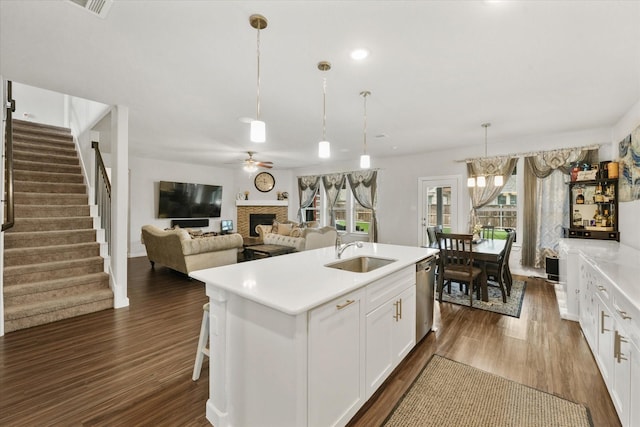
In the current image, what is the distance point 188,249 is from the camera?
15.1ft

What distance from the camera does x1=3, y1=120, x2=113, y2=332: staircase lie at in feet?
10.4

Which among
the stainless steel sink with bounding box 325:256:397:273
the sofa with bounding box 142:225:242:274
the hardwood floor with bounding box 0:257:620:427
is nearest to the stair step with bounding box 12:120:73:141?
the sofa with bounding box 142:225:242:274

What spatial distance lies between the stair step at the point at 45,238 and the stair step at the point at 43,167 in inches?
55.7

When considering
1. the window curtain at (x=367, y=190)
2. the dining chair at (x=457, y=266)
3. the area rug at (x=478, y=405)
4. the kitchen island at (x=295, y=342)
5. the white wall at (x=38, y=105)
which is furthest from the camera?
the window curtain at (x=367, y=190)

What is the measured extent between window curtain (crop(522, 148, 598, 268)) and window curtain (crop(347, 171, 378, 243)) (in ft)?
10.7

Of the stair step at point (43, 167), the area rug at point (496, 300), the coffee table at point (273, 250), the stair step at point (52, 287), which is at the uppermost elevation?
the stair step at point (43, 167)

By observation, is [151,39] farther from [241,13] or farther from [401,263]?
[401,263]

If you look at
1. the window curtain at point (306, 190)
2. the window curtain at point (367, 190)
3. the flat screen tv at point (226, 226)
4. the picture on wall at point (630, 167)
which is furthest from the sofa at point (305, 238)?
the picture on wall at point (630, 167)

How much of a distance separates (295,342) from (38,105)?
342 inches

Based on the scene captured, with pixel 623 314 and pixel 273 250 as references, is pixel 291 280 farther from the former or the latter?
pixel 273 250

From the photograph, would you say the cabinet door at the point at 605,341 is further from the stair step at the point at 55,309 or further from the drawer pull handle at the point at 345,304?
the stair step at the point at 55,309

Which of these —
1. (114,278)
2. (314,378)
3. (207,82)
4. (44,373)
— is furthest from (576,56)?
(114,278)

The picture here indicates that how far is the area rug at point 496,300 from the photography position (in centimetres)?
356

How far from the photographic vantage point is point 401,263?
7.41ft
